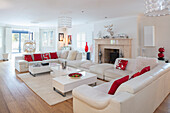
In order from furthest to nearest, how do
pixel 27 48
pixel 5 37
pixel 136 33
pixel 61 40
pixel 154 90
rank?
pixel 61 40 → pixel 5 37 → pixel 27 48 → pixel 136 33 → pixel 154 90

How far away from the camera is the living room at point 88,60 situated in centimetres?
194

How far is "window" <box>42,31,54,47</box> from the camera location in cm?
1005

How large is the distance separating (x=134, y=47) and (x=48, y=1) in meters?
4.13

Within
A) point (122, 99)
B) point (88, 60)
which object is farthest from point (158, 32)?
point (122, 99)

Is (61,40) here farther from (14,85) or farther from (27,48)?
(14,85)

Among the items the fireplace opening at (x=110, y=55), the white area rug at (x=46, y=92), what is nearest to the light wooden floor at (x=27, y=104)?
the white area rug at (x=46, y=92)

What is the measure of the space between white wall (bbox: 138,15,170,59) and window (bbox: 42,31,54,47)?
689 cm

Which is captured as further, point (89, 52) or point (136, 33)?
point (89, 52)

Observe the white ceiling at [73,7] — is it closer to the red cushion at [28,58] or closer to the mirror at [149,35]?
the mirror at [149,35]

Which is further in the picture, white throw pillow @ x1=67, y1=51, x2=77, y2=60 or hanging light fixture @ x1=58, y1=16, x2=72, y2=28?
white throw pillow @ x1=67, y1=51, x2=77, y2=60

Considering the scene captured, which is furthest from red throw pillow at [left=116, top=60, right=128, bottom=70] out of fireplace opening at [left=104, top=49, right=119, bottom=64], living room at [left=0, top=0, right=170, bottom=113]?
fireplace opening at [left=104, top=49, right=119, bottom=64]

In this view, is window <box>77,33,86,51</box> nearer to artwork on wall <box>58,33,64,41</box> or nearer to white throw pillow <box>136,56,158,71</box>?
artwork on wall <box>58,33,64,41</box>

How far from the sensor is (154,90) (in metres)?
2.21

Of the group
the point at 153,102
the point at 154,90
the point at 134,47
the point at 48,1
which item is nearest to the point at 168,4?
the point at 154,90
